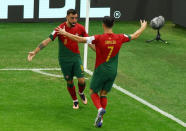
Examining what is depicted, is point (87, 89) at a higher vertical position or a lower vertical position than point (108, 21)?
lower

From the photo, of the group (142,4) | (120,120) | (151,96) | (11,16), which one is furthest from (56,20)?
(120,120)

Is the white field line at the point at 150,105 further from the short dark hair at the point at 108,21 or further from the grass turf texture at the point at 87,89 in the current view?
the short dark hair at the point at 108,21

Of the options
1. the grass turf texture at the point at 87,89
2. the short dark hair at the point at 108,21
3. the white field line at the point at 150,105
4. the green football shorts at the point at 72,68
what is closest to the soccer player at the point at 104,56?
the short dark hair at the point at 108,21

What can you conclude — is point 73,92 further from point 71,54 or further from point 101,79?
point 101,79

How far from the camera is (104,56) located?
483 inches

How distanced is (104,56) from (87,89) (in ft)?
11.8

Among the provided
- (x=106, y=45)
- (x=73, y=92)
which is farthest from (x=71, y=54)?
(x=106, y=45)

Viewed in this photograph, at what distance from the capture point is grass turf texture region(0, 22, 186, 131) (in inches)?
507

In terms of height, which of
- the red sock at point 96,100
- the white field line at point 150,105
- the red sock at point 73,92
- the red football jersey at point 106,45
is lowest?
the white field line at point 150,105

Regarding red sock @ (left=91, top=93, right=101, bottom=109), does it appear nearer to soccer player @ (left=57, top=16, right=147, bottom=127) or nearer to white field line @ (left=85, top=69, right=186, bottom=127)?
soccer player @ (left=57, top=16, right=147, bottom=127)

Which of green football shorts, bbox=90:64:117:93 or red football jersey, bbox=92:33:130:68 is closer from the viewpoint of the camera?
red football jersey, bbox=92:33:130:68

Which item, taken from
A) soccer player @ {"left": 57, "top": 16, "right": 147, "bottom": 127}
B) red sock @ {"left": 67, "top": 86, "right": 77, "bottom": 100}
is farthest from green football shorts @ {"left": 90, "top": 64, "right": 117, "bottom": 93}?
red sock @ {"left": 67, "top": 86, "right": 77, "bottom": 100}

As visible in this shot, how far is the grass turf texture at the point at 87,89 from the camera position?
1287cm

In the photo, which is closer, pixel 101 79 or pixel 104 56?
pixel 104 56
